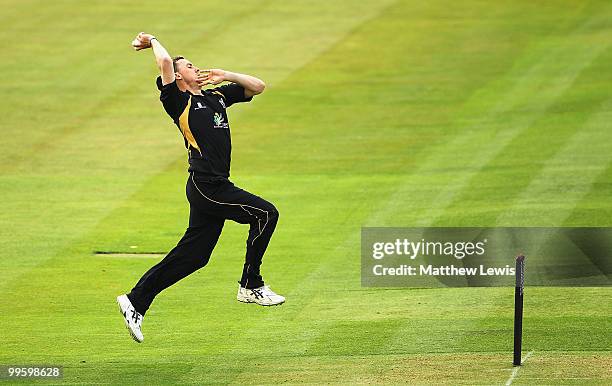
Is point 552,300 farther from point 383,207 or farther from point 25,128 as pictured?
point 25,128

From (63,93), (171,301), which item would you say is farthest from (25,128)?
(171,301)

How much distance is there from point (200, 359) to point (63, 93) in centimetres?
1603

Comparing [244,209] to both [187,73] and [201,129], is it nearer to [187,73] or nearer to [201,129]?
[201,129]

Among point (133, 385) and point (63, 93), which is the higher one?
point (133, 385)

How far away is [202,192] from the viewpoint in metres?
13.9

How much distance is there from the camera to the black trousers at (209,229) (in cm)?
1380

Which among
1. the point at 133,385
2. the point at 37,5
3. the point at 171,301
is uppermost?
the point at 133,385

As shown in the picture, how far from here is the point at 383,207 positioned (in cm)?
2211

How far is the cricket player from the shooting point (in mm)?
13797

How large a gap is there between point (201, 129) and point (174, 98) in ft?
1.35

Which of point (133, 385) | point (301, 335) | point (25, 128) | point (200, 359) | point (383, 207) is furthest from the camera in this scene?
point (25, 128)

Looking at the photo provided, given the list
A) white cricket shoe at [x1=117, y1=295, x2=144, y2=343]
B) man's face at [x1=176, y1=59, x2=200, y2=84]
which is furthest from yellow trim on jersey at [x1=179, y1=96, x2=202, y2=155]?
white cricket shoe at [x1=117, y1=295, x2=144, y2=343]

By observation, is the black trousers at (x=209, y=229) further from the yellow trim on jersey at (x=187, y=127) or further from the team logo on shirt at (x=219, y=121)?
the team logo on shirt at (x=219, y=121)

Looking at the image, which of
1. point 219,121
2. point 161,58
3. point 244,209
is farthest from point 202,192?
point 161,58
